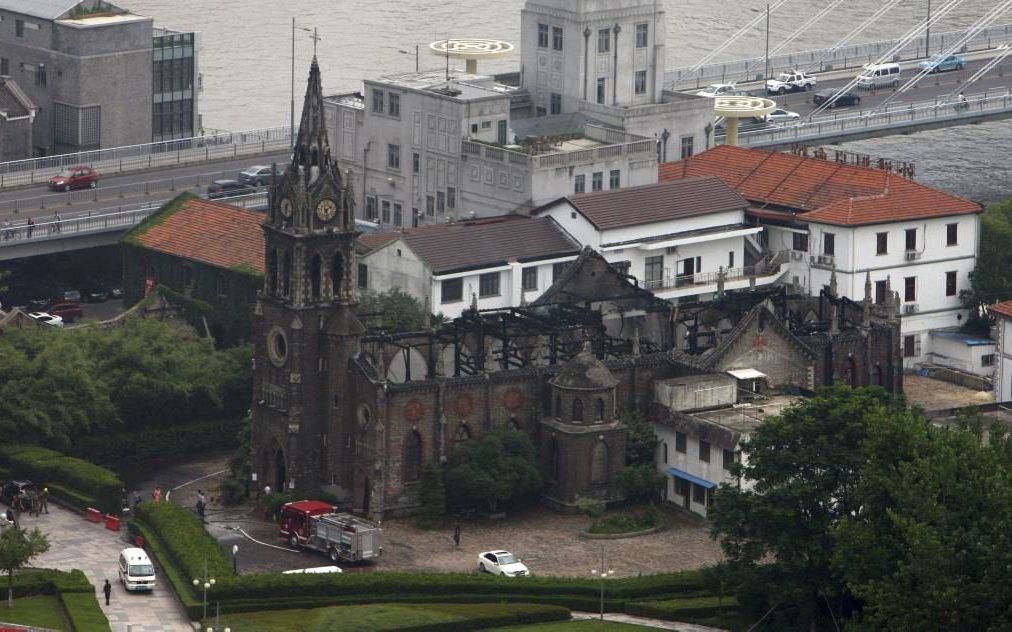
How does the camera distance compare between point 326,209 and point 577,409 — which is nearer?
point 326,209

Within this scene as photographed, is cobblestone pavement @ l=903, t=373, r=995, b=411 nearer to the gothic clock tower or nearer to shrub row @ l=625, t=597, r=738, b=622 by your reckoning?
shrub row @ l=625, t=597, r=738, b=622

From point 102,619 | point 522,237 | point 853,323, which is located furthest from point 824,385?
point 102,619

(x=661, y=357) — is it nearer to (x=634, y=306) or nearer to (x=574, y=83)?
(x=634, y=306)

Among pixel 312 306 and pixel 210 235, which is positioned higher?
pixel 312 306

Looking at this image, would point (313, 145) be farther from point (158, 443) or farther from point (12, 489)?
point (12, 489)

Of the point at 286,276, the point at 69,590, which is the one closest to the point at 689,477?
the point at 286,276

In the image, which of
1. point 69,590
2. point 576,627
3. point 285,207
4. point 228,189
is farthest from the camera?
point 228,189

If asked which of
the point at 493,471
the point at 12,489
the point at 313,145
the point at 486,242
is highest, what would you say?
the point at 313,145

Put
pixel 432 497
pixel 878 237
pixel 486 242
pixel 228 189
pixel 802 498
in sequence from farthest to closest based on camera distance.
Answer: pixel 228 189 < pixel 878 237 < pixel 486 242 < pixel 432 497 < pixel 802 498
